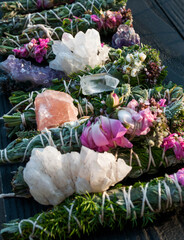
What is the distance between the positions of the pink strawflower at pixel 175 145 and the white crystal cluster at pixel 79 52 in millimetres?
1015

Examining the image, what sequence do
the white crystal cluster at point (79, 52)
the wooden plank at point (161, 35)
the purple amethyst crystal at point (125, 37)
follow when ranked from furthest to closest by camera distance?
the wooden plank at point (161, 35)
the purple amethyst crystal at point (125, 37)
the white crystal cluster at point (79, 52)

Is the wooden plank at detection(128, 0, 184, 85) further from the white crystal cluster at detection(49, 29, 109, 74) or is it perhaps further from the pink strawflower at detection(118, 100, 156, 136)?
the pink strawflower at detection(118, 100, 156, 136)

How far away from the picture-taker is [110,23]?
142 inches

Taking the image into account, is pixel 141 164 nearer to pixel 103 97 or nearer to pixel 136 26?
pixel 103 97

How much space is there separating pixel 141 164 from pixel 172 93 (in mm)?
675

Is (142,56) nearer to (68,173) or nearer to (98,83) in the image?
(98,83)

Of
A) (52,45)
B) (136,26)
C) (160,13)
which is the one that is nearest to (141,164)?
(52,45)

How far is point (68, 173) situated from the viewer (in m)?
2.27

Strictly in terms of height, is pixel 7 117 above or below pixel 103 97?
below

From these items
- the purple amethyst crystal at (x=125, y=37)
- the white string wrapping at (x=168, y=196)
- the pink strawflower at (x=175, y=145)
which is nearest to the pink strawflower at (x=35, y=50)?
the purple amethyst crystal at (x=125, y=37)

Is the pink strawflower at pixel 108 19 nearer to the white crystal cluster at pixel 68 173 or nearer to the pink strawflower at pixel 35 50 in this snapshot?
the pink strawflower at pixel 35 50

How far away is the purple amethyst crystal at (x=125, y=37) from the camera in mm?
3330

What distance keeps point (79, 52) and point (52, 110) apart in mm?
641

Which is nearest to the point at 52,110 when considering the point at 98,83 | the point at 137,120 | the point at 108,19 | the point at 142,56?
the point at 98,83
